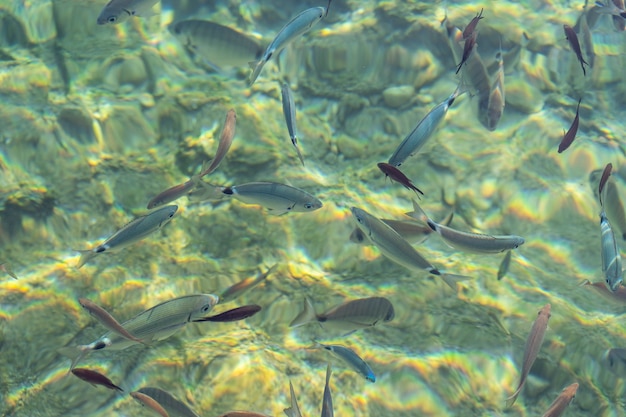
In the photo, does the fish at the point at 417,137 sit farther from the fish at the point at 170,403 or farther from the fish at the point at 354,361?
the fish at the point at 170,403

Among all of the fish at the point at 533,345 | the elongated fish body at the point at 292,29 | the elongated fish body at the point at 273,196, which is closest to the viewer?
the fish at the point at 533,345

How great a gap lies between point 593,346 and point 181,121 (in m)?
4.04

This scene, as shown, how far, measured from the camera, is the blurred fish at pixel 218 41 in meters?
4.24

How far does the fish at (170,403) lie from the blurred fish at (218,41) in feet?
9.41

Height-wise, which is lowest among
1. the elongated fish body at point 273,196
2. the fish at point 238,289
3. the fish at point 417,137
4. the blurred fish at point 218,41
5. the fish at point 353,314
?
the fish at point 238,289

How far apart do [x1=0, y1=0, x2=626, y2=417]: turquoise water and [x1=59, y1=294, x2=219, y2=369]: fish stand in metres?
0.46

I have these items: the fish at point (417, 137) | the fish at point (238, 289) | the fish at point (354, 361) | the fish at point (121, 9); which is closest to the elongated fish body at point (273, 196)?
the fish at point (238, 289)

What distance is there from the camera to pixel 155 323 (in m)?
2.72

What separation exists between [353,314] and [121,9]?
3.37m

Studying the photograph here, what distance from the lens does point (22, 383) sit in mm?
3074

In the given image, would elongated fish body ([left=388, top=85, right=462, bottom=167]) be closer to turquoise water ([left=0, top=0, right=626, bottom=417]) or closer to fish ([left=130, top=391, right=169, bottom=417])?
turquoise water ([left=0, top=0, right=626, bottom=417])

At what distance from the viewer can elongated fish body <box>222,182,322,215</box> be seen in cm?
336

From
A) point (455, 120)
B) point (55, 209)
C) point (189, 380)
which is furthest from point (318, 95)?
point (189, 380)

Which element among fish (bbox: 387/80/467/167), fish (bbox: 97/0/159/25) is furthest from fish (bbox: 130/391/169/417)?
fish (bbox: 97/0/159/25)
